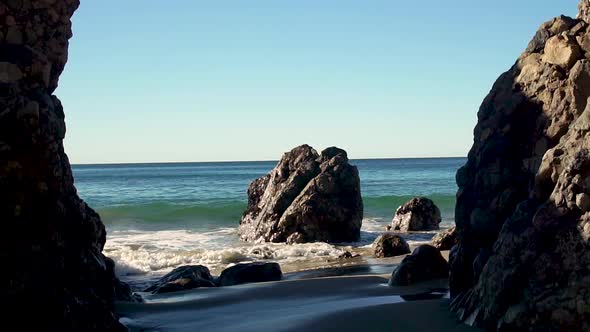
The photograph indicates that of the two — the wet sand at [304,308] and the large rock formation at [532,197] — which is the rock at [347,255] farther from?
the large rock formation at [532,197]

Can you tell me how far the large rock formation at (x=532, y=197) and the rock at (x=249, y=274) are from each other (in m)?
5.21

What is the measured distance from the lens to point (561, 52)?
817cm

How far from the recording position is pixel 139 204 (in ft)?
138

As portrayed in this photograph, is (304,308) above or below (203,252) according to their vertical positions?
above

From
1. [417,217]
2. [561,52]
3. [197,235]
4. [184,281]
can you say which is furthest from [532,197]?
[197,235]

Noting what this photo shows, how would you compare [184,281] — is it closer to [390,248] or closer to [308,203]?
[390,248]

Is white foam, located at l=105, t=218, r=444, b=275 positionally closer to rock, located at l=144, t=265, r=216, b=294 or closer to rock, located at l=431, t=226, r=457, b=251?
rock, located at l=431, t=226, r=457, b=251

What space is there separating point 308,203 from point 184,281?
35.9 ft

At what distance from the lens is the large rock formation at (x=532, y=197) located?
636cm

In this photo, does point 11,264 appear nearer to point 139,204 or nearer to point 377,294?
point 377,294

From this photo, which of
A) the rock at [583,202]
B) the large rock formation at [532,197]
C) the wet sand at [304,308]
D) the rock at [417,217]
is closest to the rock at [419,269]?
the wet sand at [304,308]

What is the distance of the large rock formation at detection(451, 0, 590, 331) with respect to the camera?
251 inches

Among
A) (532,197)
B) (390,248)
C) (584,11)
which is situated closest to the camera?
(532,197)

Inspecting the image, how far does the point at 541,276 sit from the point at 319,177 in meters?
18.0
